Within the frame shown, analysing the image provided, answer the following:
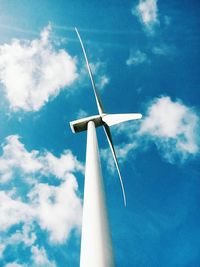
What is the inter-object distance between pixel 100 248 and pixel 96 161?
202 inches

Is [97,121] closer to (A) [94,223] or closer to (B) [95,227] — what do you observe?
(A) [94,223]

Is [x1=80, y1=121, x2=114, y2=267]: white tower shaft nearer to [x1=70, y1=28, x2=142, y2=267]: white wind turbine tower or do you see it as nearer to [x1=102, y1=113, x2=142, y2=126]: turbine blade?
[x1=70, y1=28, x2=142, y2=267]: white wind turbine tower

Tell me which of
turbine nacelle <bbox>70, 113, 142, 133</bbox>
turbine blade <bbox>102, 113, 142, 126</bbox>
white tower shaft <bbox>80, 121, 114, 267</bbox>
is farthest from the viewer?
turbine nacelle <bbox>70, 113, 142, 133</bbox>

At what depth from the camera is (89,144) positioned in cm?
1369

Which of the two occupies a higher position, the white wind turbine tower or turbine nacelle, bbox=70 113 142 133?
turbine nacelle, bbox=70 113 142 133

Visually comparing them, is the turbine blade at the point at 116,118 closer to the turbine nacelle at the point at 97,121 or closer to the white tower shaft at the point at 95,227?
the turbine nacelle at the point at 97,121

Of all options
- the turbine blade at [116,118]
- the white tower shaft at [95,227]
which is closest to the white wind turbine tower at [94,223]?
the white tower shaft at [95,227]

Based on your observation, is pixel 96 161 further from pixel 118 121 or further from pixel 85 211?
pixel 118 121

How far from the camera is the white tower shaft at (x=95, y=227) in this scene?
672 cm

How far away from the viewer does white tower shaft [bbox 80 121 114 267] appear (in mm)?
6723

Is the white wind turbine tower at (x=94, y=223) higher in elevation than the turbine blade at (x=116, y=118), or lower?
lower

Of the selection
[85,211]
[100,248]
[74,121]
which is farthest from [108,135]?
[100,248]

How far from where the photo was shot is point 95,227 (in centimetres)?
772

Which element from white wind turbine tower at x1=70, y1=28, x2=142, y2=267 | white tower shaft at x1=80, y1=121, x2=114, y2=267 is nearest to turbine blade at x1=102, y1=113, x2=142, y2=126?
white wind turbine tower at x1=70, y1=28, x2=142, y2=267
